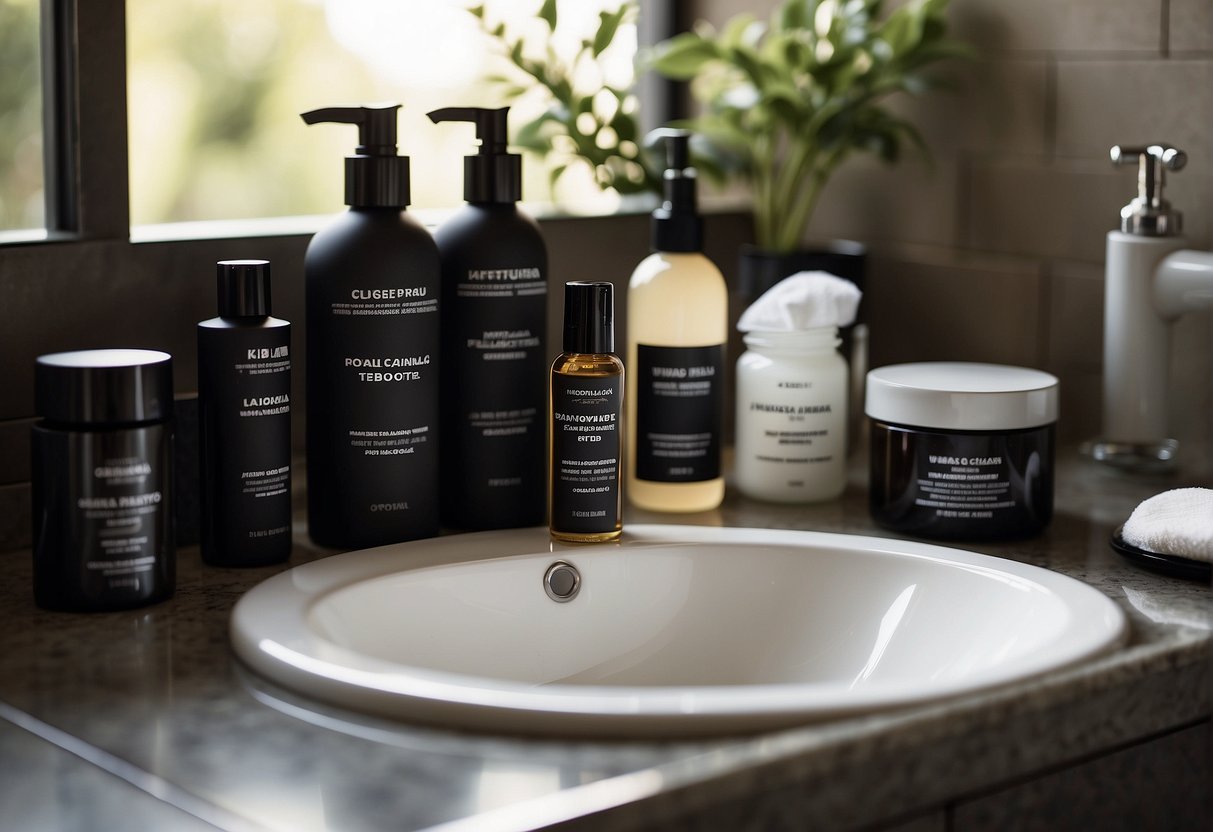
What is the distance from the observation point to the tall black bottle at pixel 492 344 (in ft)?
3.06

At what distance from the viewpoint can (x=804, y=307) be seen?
103 centimetres

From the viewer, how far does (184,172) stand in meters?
2.35

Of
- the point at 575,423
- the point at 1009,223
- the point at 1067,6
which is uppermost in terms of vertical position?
the point at 1067,6

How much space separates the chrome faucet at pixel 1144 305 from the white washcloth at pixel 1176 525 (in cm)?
22

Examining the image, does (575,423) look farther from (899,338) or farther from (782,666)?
(899,338)

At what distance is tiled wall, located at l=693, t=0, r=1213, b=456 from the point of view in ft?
3.69

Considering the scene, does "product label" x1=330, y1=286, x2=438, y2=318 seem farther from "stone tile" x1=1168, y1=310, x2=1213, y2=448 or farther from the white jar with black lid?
"stone tile" x1=1168, y1=310, x2=1213, y2=448

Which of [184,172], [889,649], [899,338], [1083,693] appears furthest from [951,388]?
[184,172]

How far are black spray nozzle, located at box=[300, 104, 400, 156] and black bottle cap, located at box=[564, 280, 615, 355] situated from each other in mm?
140

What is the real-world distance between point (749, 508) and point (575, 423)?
0.67ft

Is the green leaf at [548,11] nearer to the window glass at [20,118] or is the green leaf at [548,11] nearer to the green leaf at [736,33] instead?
the green leaf at [736,33]

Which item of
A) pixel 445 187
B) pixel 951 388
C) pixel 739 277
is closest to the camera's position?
pixel 951 388

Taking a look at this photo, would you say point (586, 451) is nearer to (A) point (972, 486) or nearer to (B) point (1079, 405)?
(A) point (972, 486)

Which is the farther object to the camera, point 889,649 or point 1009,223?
point 1009,223
